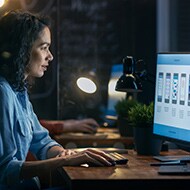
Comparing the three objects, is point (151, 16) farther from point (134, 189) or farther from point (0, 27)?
point (134, 189)

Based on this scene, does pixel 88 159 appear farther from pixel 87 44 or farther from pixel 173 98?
pixel 87 44

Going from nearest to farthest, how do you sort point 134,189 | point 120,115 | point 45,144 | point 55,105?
1. point 134,189
2. point 45,144
3. point 120,115
4. point 55,105

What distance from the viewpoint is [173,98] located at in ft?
8.73

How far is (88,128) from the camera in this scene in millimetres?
4148

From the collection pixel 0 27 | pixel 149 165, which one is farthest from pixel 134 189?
pixel 0 27

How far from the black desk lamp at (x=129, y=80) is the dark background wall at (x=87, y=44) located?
1846mm

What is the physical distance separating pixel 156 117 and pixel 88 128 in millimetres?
1381

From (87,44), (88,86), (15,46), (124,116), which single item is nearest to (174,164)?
(15,46)

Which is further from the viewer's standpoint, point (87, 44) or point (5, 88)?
point (87, 44)

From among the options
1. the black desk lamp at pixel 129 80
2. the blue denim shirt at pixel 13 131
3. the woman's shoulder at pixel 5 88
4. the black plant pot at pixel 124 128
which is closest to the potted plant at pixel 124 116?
the black plant pot at pixel 124 128

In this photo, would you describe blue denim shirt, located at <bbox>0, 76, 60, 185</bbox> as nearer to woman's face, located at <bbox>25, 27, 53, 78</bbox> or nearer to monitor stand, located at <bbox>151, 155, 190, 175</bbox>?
woman's face, located at <bbox>25, 27, 53, 78</bbox>

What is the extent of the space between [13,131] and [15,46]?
14.3 inches

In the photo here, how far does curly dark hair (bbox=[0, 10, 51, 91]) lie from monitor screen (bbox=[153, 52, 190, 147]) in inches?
22.2

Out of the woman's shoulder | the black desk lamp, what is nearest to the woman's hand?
the woman's shoulder
